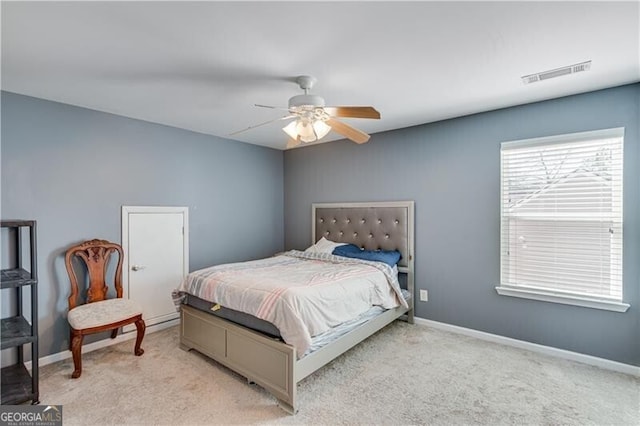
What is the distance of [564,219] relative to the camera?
2799mm

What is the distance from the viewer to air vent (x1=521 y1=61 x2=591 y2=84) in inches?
87.3

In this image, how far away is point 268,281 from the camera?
2525 mm

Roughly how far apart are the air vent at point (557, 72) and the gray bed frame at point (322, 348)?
1.71 meters

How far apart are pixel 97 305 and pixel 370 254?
278 centimetres

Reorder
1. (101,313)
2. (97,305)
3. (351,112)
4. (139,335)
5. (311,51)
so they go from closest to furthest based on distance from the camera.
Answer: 1. (311,51)
2. (351,112)
3. (101,313)
4. (97,305)
5. (139,335)

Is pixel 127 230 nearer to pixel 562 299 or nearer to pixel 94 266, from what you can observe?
pixel 94 266

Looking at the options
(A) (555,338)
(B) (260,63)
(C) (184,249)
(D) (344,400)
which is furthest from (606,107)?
(C) (184,249)

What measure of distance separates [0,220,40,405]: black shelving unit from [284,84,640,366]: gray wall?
10.8 feet

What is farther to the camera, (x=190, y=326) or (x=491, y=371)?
(x=190, y=326)

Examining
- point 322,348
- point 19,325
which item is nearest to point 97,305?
point 19,325

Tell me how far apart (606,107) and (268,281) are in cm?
321

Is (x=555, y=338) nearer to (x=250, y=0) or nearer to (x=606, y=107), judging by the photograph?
(x=606, y=107)

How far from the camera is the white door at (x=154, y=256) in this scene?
10.9 ft

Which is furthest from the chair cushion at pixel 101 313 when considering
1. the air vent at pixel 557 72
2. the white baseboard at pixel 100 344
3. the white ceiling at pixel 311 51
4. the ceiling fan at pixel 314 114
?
the air vent at pixel 557 72
